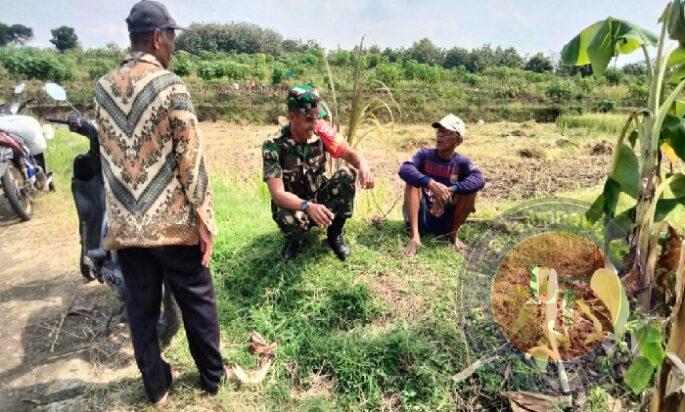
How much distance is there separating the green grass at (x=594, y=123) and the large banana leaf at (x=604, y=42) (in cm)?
1305

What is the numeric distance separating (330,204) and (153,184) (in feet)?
4.56

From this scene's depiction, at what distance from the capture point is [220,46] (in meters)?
50.3

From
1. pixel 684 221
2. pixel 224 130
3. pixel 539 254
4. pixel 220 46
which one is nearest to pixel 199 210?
pixel 539 254

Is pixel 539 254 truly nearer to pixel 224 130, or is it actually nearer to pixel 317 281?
pixel 317 281

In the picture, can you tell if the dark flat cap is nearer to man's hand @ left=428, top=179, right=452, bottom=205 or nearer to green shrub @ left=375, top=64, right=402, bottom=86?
man's hand @ left=428, top=179, right=452, bottom=205

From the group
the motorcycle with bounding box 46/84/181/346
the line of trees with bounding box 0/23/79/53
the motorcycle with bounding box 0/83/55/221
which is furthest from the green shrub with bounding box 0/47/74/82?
the line of trees with bounding box 0/23/79/53

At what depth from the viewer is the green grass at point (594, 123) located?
14602 mm

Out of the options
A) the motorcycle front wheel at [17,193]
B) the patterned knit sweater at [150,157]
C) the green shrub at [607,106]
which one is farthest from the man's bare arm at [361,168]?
the green shrub at [607,106]

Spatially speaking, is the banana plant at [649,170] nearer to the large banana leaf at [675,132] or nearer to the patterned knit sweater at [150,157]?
the large banana leaf at [675,132]

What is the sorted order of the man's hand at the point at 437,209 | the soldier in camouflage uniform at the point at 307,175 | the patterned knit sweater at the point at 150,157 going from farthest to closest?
the man's hand at the point at 437,209 → the soldier in camouflage uniform at the point at 307,175 → the patterned knit sweater at the point at 150,157

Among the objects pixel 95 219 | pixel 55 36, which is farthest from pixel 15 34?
pixel 95 219

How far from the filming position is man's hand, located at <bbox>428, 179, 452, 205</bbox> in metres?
3.21

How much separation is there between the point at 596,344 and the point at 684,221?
2344 mm

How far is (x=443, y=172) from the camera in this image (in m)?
3.44
